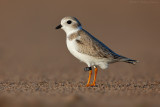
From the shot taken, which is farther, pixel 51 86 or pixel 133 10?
pixel 133 10

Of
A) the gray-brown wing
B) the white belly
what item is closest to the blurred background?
the white belly

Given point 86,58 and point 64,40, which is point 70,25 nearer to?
point 86,58

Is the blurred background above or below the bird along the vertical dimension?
above

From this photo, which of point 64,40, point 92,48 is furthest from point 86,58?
point 64,40

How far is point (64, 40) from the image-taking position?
21125 millimetres

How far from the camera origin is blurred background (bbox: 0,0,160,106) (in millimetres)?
11805

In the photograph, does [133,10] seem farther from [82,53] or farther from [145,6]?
[82,53]

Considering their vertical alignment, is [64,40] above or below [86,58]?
above

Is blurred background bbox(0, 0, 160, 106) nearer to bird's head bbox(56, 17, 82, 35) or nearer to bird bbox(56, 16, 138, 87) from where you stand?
bird bbox(56, 16, 138, 87)

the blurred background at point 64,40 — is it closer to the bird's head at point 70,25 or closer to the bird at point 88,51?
the bird at point 88,51

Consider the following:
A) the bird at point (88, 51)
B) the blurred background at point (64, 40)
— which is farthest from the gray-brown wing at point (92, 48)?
the blurred background at point (64, 40)

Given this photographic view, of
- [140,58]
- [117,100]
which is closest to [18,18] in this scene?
[140,58]

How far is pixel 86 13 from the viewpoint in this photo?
27578 millimetres

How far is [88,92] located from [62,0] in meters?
23.5
